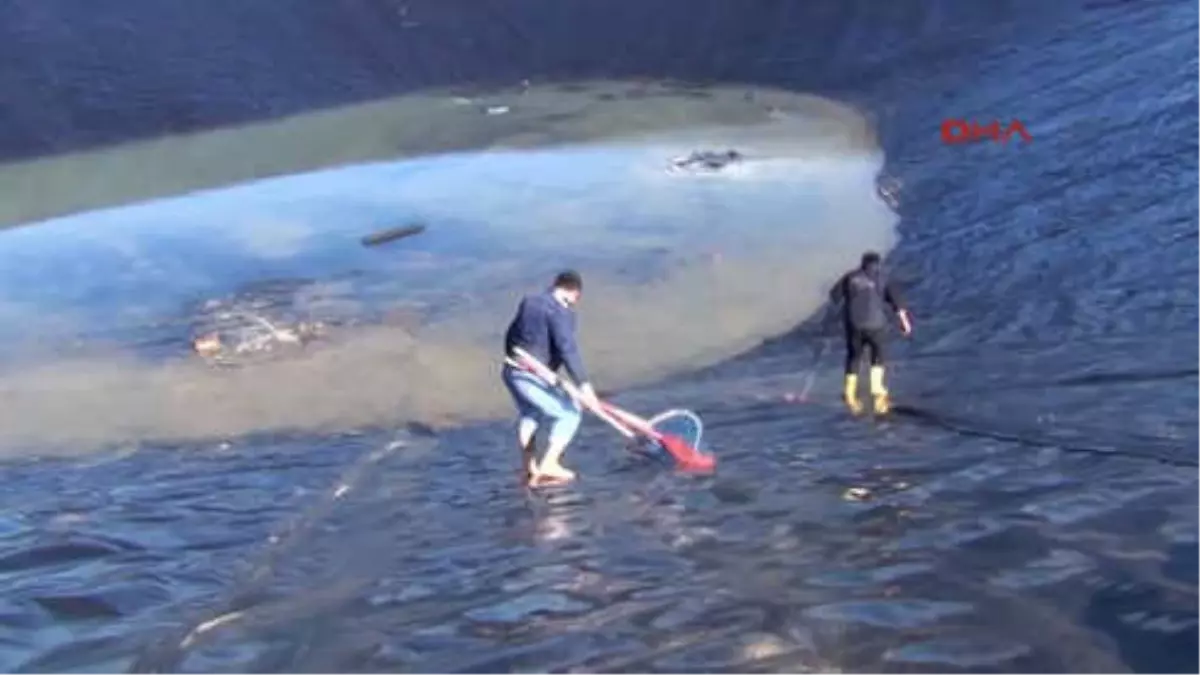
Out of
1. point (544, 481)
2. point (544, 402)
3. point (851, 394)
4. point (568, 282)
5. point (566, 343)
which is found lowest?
point (544, 481)

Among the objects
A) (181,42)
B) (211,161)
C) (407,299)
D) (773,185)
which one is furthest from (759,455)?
(181,42)

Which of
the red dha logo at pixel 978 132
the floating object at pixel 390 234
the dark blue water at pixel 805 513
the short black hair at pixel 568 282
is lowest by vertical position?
the dark blue water at pixel 805 513

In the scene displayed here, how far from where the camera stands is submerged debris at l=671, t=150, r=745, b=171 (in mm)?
32375

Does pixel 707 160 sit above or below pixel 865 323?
above

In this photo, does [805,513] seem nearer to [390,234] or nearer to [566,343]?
[566,343]

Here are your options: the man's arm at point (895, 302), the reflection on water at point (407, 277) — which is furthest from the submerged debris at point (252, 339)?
the man's arm at point (895, 302)

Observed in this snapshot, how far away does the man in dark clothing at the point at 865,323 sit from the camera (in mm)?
16812

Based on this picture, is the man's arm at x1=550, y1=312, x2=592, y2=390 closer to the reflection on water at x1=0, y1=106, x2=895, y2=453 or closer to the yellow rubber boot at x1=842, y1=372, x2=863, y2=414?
the yellow rubber boot at x1=842, y1=372, x2=863, y2=414

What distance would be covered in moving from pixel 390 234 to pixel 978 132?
10970 mm

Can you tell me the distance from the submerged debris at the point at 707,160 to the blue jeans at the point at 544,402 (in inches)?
724

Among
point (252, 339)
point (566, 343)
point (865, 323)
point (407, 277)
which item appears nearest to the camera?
point (566, 343)

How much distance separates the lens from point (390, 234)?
28469 millimetres

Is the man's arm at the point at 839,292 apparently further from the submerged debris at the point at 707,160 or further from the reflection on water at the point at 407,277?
the submerged debris at the point at 707,160

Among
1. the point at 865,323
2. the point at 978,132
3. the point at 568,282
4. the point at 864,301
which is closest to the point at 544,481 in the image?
the point at 568,282
